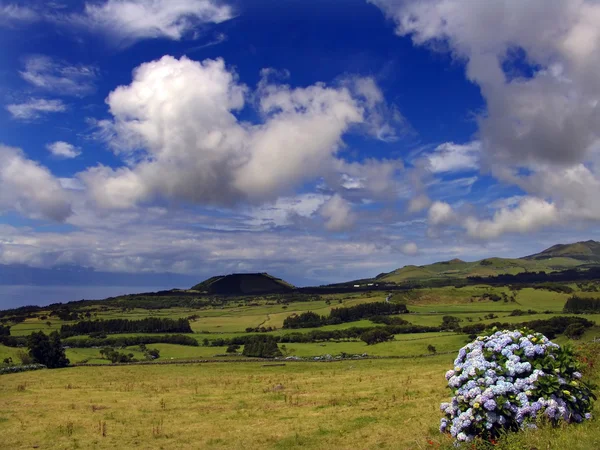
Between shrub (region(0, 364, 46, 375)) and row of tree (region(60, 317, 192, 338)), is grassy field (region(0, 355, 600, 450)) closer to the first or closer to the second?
shrub (region(0, 364, 46, 375))

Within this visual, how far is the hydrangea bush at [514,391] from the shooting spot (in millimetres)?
16406

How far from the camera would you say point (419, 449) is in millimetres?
18422

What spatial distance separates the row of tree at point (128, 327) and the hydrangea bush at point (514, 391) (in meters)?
164

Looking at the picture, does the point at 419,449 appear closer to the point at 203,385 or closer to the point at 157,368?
the point at 203,385

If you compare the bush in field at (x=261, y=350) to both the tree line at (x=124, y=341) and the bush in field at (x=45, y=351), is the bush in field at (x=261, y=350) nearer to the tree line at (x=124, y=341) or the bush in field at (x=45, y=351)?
the tree line at (x=124, y=341)

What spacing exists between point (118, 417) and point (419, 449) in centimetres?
2446

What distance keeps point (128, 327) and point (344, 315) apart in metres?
85.8

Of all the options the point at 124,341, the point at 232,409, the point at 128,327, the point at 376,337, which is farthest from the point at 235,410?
the point at 128,327

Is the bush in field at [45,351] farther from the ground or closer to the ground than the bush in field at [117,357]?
farther from the ground

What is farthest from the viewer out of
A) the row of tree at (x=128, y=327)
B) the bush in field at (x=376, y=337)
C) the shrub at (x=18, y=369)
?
the row of tree at (x=128, y=327)

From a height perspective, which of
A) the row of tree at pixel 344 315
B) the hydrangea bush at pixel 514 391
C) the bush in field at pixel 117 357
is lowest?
the row of tree at pixel 344 315

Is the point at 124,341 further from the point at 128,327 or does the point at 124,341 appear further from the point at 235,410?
the point at 235,410

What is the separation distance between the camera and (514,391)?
1692cm

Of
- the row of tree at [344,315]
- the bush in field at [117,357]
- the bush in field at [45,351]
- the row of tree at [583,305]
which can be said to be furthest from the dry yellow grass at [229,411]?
the row of tree at [583,305]
